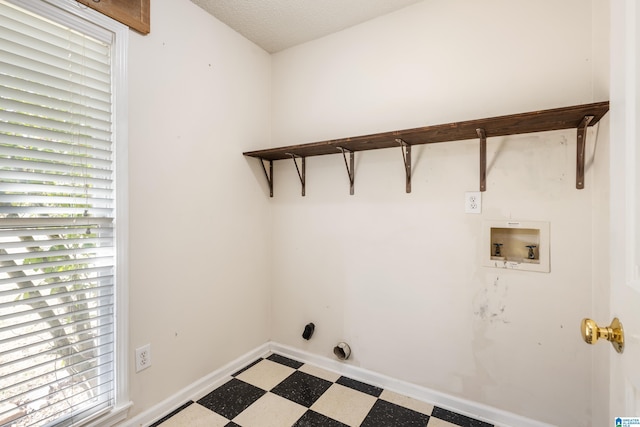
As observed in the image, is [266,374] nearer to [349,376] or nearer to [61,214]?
[349,376]

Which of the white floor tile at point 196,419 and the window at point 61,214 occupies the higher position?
the window at point 61,214

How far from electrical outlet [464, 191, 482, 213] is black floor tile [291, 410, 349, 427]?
1.28m

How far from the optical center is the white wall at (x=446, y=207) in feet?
4.48

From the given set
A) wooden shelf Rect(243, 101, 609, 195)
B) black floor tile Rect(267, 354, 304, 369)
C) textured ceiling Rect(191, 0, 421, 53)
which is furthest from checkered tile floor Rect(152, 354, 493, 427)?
textured ceiling Rect(191, 0, 421, 53)

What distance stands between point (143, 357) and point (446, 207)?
1757 millimetres

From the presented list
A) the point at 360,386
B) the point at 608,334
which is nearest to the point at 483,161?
the point at 608,334

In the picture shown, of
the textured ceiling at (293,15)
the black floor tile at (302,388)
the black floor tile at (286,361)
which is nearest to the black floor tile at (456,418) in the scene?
the black floor tile at (302,388)

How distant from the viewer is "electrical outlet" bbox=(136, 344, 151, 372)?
4.79ft

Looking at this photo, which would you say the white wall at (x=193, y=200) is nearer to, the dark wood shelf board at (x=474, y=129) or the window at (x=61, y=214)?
the window at (x=61, y=214)

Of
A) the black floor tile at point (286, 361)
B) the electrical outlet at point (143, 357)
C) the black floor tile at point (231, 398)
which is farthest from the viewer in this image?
the black floor tile at point (286, 361)

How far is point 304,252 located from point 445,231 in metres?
0.96

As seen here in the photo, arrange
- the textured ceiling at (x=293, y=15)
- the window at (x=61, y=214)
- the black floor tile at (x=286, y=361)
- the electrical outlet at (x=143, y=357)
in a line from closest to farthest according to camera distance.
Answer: the window at (x=61, y=214), the electrical outlet at (x=143, y=357), the textured ceiling at (x=293, y=15), the black floor tile at (x=286, y=361)

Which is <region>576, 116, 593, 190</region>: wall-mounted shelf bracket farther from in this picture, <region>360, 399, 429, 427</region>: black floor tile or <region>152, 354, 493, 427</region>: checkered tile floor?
<region>360, 399, 429, 427</region>: black floor tile

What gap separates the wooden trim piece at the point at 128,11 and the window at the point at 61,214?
1.2 inches
